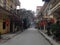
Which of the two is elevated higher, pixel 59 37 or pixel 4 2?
pixel 4 2

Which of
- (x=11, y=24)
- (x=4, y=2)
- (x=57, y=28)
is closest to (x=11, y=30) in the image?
(x=11, y=24)

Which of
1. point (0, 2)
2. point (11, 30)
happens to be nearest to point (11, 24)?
Result: point (11, 30)

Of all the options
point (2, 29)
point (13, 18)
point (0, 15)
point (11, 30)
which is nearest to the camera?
point (0, 15)

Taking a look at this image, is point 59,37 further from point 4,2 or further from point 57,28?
point 4,2

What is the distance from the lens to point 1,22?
3216cm

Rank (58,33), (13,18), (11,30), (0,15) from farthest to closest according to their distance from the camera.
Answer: (11,30), (13,18), (0,15), (58,33)

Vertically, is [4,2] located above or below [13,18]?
above

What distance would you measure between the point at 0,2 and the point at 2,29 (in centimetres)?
442

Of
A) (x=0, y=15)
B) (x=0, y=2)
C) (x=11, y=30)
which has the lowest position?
(x=11, y=30)

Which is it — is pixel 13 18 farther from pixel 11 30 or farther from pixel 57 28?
pixel 57 28

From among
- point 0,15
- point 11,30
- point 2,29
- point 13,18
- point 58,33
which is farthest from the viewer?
point 11,30

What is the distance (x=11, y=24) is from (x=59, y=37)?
80.6 feet

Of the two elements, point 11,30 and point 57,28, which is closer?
point 57,28

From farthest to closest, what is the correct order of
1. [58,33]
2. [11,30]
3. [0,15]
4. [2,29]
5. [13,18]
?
[11,30] → [13,18] → [2,29] → [0,15] → [58,33]
